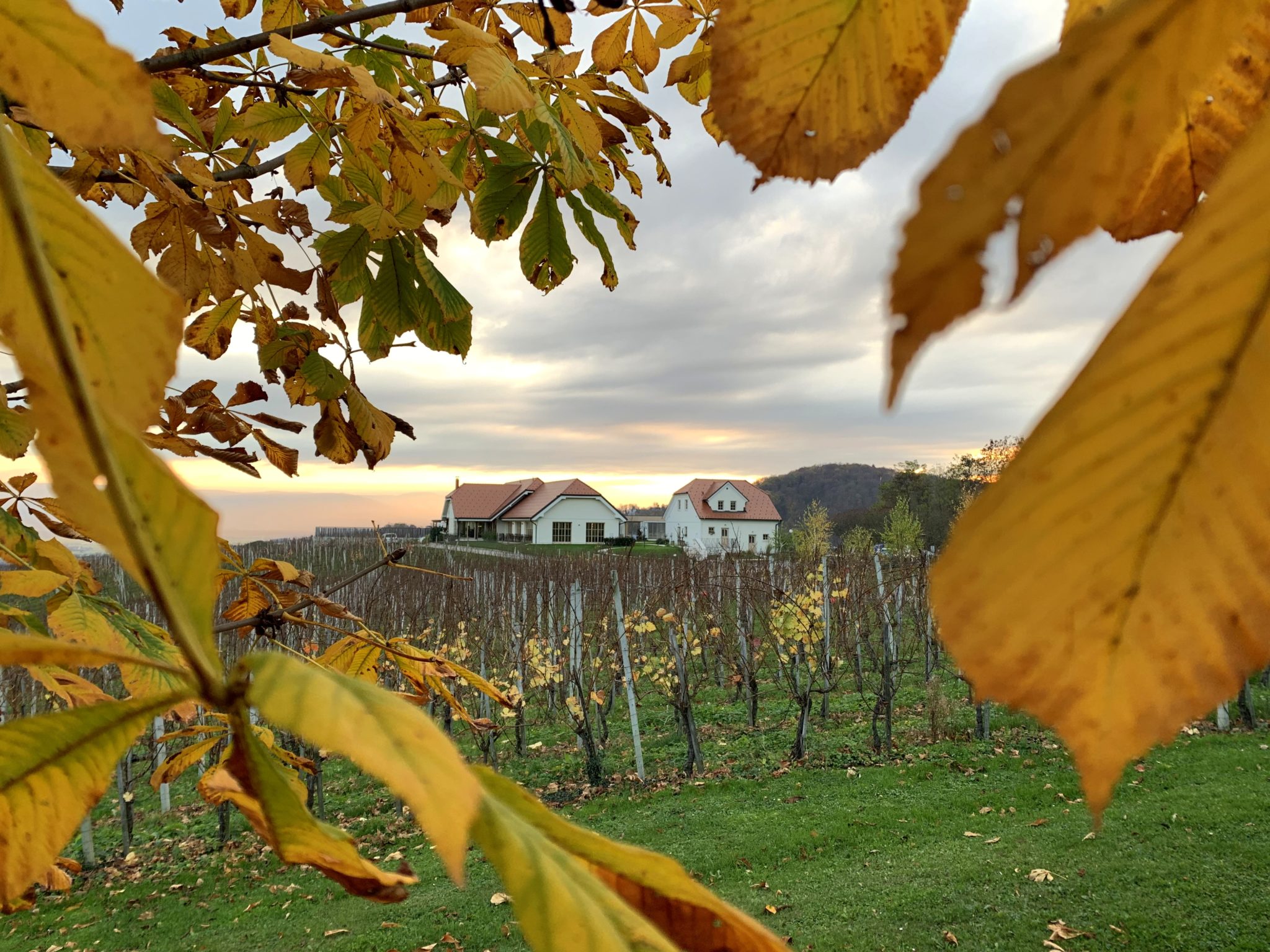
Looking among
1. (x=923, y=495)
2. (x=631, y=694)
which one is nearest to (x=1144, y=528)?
(x=631, y=694)

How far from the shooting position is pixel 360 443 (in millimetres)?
1530

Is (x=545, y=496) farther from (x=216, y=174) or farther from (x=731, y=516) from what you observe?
(x=216, y=174)

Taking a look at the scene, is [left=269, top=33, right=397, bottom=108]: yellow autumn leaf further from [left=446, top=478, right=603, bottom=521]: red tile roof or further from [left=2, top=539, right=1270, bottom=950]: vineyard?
[left=446, top=478, right=603, bottom=521]: red tile roof

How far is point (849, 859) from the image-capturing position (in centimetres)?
522

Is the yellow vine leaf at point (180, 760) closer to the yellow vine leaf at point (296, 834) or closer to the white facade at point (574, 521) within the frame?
the yellow vine leaf at point (296, 834)

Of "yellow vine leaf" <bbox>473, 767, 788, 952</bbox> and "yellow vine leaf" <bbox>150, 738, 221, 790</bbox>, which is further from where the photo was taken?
"yellow vine leaf" <bbox>150, 738, 221, 790</bbox>

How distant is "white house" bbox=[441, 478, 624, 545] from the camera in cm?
2912

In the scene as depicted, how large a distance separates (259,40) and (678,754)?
786 centimetres

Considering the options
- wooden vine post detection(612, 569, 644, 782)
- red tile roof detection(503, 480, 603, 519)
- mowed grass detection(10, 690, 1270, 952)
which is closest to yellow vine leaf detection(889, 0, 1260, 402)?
mowed grass detection(10, 690, 1270, 952)

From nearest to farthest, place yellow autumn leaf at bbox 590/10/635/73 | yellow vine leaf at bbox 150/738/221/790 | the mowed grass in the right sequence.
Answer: yellow vine leaf at bbox 150/738/221/790
yellow autumn leaf at bbox 590/10/635/73
the mowed grass

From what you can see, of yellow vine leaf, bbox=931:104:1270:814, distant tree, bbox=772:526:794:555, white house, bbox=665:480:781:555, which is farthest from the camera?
white house, bbox=665:480:781:555

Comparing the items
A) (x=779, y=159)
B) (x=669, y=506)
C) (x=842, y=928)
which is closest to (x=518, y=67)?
(x=779, y=159)

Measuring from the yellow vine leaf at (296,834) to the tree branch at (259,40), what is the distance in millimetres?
946

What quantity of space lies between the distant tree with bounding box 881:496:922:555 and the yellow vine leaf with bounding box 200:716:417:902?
18.5 m
